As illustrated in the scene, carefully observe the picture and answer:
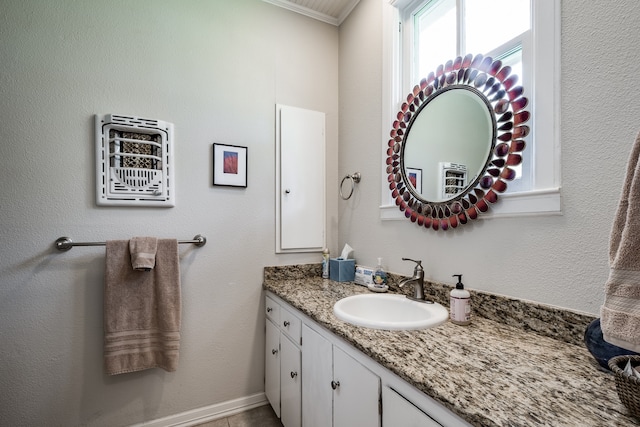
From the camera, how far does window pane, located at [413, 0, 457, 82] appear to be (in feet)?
4.46

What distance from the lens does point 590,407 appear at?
0.57 m

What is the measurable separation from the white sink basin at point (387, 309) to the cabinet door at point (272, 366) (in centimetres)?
51

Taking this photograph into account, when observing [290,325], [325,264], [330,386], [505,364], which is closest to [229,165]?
[325,264]

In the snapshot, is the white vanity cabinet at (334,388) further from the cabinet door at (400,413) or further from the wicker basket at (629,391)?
the wicker basket at (629,391)

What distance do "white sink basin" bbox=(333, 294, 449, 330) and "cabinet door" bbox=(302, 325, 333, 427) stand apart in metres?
0.16

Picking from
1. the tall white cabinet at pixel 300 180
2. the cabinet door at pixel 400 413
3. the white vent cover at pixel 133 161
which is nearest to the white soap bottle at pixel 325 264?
the tall white cabinet at pixel 300 180

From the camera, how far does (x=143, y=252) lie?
1433mm

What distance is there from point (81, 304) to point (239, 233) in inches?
32.5

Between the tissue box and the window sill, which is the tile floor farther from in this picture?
the window sill

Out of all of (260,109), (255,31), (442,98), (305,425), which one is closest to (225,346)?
(305,425)

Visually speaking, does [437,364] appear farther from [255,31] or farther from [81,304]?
[255,31]

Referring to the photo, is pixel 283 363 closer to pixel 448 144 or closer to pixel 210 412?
pixel 210 412

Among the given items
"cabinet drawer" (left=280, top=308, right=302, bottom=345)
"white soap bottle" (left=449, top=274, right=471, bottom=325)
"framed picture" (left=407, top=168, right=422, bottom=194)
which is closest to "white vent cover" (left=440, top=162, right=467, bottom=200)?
"framed picture" (left=407, top=168, right=422, bottom=194)

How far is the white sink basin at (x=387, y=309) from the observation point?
1126 mm
